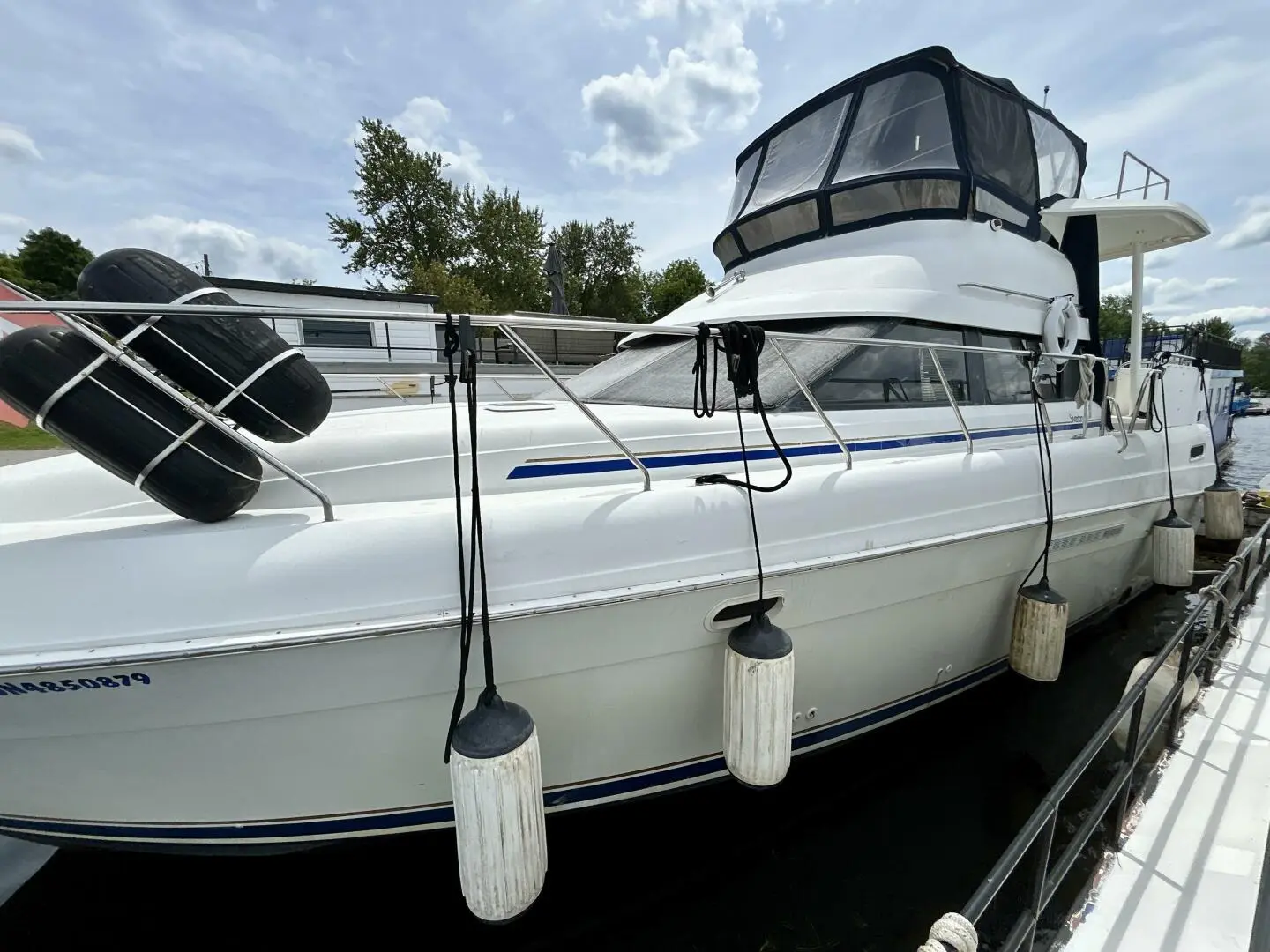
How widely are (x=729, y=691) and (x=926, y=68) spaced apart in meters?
4.26

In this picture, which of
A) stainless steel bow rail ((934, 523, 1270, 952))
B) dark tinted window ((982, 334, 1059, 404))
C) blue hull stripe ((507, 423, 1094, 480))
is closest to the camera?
stainless steel bow rail ((934, 523, 1270, 952))

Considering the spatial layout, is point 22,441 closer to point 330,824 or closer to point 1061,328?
point 330,824

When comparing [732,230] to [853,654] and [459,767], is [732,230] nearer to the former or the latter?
[853,654]

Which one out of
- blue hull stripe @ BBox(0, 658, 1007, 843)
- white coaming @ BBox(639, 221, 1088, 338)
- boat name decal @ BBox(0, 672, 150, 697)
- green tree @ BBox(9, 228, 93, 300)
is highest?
green tree @ BBox(9, 228, 93, 300)

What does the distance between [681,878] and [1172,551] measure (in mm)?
4072

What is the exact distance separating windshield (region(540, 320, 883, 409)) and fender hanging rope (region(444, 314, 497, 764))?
62.4 inches

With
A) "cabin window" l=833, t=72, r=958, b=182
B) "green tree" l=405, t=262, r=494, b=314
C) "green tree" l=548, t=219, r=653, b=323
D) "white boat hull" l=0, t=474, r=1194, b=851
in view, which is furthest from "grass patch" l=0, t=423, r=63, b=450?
"green tree" l=548, t=219, r=653, b=323

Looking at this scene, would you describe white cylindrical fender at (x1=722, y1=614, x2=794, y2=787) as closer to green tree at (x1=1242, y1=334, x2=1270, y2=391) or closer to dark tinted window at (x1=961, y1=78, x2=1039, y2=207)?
dark tinted window at (x1=961, y1=78, x2=1039, y2=207)

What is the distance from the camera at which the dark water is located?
2219mm

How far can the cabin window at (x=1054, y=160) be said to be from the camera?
Answer: 4.51m

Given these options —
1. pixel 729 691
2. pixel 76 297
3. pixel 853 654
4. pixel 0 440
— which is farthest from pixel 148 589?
pixel 0 440

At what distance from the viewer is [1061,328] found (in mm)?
4156

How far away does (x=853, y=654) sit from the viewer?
255cm

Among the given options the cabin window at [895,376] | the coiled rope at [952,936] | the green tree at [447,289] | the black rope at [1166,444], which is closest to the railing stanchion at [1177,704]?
the cabin window at [895,376]
